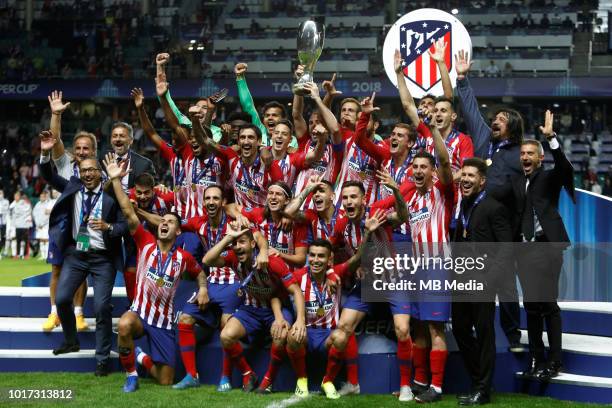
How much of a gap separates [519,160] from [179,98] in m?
18.7

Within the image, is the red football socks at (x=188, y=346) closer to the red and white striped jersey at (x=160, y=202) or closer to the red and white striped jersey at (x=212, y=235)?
the red and white striped jersey at (x=212, y=235)

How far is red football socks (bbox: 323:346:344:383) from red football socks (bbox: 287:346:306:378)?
0.18 metres

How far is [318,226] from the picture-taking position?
7.62 metres

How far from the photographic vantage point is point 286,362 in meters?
7.35

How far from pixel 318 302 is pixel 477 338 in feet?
3.96

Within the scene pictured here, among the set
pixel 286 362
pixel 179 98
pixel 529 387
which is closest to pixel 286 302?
pixel 286 362

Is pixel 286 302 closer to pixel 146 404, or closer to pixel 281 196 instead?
pixel 281 196

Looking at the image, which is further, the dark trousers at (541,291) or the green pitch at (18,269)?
the green pitch at (18,269)

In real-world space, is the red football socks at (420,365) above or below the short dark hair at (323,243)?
below

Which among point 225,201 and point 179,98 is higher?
point 179,98

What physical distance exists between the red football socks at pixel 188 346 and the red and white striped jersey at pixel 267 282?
483mm

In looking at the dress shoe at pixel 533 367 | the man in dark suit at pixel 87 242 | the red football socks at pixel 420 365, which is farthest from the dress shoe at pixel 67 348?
the dress shoe at pixel 533 367

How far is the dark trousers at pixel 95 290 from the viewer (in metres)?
7.67

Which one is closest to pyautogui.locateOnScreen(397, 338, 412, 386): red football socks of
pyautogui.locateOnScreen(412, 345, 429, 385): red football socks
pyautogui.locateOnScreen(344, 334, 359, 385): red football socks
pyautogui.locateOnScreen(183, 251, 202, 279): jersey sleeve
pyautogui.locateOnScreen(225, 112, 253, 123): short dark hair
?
pyautogui.locateOnScreen(412, 345, 429, 385): red football socks
